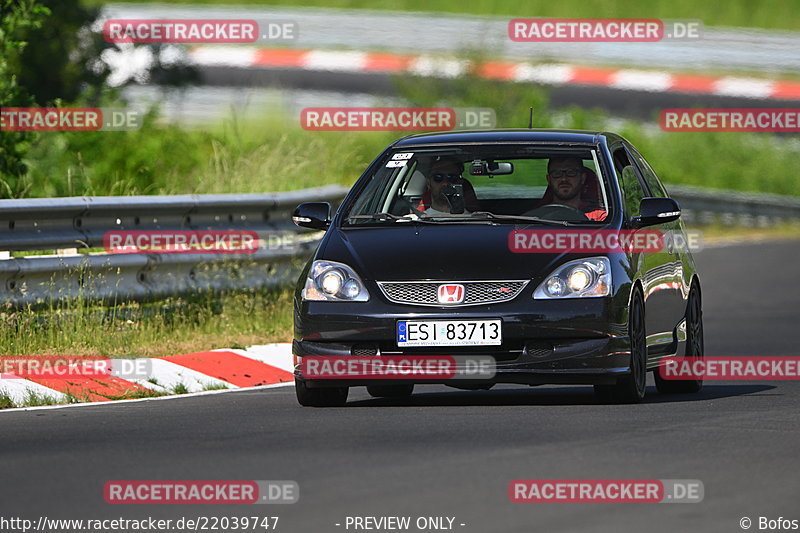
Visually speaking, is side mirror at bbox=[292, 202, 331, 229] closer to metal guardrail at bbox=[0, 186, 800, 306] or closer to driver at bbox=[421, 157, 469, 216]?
driver at bbox=[421, 157, 469, 216]

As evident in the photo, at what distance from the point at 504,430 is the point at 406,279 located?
53.3 inches

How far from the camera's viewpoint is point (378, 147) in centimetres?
2708

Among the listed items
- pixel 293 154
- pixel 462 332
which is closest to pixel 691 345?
pixel 462 332

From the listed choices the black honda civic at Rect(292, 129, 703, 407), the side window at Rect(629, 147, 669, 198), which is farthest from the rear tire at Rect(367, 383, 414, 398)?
the side window at Rect(629, 147, 669, 198)

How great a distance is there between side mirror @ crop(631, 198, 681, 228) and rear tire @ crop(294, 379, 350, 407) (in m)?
1.99

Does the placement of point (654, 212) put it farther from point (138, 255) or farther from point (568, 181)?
point (138, 255)

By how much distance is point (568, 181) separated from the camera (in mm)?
11102

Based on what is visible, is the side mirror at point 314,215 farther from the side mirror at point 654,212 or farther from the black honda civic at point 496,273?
the side mirror at point 654,212

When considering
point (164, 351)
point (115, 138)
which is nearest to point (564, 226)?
point (164, 351)

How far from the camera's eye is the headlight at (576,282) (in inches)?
393

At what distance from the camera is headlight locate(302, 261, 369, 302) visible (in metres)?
10.1

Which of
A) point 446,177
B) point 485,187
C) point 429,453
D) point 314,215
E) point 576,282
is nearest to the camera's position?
point 429,453

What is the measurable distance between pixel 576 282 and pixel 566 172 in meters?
1.26

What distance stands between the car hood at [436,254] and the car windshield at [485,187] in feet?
0.96
